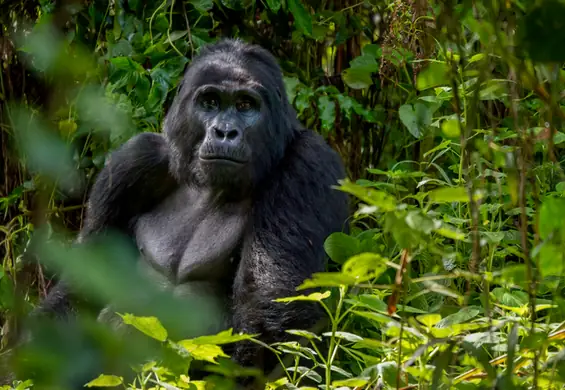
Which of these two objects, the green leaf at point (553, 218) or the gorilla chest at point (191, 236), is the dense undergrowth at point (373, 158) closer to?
the green leaf at point (553, 218)

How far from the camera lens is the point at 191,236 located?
13.2ft

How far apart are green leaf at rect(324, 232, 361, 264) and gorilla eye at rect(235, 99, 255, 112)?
0.90 metres

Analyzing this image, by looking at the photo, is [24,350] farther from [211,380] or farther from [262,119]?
[262,119]

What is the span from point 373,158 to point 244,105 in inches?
57.8

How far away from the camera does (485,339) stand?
5.42ft

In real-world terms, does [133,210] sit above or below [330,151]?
below

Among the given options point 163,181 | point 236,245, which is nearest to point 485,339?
point 236,245

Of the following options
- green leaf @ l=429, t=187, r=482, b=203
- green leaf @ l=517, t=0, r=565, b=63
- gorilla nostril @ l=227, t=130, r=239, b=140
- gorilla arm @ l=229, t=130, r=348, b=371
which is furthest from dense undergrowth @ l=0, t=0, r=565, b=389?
gorilla nostril @ l=227, t=130, r=239, b=140

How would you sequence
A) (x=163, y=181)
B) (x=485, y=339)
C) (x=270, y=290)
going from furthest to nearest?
(x=163, y=181) < (x=270, y=290) < (x=485, y=339)

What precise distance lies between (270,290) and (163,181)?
99cm

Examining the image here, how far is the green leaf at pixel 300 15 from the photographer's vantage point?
4559 mm

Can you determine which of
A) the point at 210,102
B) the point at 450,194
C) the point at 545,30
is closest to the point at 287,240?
the point at 210,102

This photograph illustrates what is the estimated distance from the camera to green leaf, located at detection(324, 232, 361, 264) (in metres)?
3.20

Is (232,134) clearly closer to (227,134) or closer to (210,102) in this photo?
(227,134)
